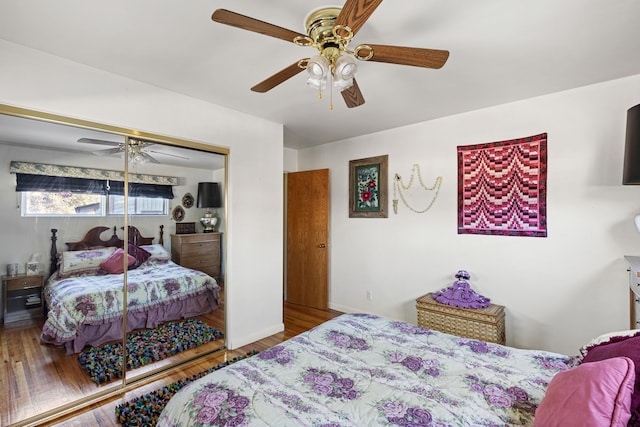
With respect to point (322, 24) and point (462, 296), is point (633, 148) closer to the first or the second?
point (462, 296)

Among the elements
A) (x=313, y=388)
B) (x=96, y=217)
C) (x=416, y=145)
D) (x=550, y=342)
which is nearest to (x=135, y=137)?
(x=96, y=217)

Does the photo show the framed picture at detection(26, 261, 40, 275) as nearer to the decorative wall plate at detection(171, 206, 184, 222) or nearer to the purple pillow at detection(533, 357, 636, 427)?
the decorative wall plate at detection(171, 206, 184, 222)

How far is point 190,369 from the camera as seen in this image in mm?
2711

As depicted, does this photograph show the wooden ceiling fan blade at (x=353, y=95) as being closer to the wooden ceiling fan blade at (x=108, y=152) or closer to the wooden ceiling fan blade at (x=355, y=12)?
the wooden ceiling fan blade at (x=355, y=12)

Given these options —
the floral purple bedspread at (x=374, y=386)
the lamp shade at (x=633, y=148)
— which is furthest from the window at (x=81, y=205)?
the lamp shade at (x=633, y=148)

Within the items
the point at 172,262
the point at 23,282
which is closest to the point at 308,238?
the point at 172,262

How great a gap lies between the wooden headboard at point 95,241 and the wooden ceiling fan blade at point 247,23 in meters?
1.93

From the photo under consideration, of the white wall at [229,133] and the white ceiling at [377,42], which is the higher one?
the white ceiling at [377,42]

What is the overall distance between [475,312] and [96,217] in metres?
3.41

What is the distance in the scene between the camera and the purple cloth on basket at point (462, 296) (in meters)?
2.96

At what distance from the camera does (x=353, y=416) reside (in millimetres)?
1212

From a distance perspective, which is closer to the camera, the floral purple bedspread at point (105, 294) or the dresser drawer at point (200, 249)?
the floral purple bedspread at point (105, 294)

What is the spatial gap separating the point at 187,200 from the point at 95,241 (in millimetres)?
794

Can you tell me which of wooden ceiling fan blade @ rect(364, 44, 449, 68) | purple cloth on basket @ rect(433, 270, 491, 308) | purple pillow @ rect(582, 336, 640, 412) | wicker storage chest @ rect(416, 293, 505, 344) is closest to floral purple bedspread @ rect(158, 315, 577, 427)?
purple pillow @ rect(582, 336, 640, 412)
